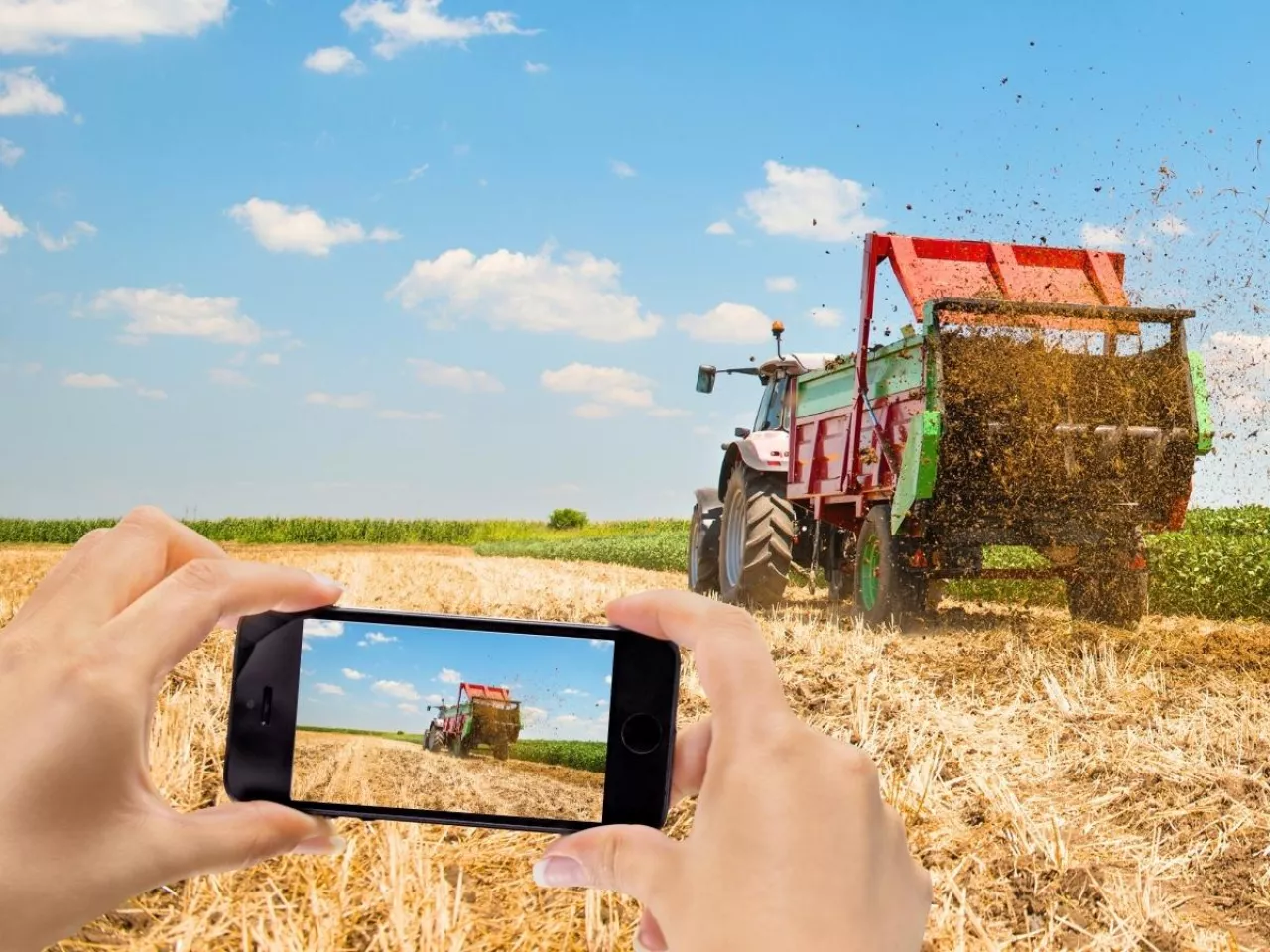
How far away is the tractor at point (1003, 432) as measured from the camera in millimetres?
8297

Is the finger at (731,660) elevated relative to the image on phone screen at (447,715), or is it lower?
elevated

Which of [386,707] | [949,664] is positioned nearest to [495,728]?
[386,707]

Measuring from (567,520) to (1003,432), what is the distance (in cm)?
3772

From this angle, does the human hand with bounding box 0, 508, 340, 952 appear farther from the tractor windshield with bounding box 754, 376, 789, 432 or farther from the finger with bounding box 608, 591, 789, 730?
the tractor windshield with bounding box 754, 376, 789, 432

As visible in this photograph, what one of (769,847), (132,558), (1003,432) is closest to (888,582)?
(1003,432)

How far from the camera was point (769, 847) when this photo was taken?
1.17 m

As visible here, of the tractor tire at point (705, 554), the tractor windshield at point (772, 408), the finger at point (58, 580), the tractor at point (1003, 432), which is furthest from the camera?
the tractor tire at point (705, 554)

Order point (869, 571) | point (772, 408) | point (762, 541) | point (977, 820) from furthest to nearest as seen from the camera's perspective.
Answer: point (772, 408)
point (762, 541)
point (869, 571)
point (977, 820)

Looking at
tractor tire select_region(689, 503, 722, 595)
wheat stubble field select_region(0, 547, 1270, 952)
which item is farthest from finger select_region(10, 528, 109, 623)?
tractor tire select_region(689, 503, 722, 595)

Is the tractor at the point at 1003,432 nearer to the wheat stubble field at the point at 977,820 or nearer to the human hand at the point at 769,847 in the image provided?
the wheat stubble field at the point at 977,820

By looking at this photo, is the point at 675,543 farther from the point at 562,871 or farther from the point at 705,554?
the point at 562,871

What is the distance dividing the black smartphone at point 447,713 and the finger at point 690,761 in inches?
0.6

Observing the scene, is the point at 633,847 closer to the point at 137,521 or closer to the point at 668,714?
the point at 668,714

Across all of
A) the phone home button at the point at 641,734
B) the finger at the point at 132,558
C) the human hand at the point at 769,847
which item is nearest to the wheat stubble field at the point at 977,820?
the phone home button at the point at 641,734
